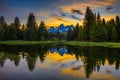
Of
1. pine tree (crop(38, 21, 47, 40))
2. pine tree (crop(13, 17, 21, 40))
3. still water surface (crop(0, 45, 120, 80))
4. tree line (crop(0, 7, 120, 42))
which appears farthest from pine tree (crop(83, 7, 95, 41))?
still water surface (crop(0, 45, 120, 80))

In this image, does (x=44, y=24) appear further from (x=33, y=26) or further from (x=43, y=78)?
(x=43, y=78)

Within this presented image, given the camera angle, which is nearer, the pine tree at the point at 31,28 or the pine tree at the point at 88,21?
the pine tree at the point at 88,21

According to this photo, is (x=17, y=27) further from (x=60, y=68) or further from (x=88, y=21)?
(x=60, y=68)

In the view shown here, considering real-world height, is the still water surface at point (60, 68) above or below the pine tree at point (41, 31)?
below

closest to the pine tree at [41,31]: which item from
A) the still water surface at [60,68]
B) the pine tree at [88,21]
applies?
the pine tree at [88,21]

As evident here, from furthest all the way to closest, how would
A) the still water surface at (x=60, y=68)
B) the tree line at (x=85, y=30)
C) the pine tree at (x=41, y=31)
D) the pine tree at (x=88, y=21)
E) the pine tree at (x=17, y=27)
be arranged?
the pine tree at (x=41, y=31) → the pine tree at (x=17, y=27) → the pine tree at (x=88, y=21) → the tree line at (x=85, y=30) → the still water surface at (x=60, y=68)

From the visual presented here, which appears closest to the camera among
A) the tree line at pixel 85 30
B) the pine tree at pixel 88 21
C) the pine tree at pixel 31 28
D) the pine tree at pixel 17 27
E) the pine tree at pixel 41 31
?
the tree line at pixel 85 30

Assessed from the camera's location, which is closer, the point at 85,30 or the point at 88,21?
the point at 85,30

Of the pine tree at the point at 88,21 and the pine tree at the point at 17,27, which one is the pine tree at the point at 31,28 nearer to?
the pine tree at the point at 17,27

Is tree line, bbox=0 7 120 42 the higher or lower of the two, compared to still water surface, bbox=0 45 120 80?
higher

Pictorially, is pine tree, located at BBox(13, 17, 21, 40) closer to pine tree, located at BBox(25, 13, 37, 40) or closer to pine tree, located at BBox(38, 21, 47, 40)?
pine tree, located at BBox(25, 13, 37, 40)

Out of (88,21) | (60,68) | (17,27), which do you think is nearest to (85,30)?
(88,21)

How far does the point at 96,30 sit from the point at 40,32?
123ft

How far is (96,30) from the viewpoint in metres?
83.1
